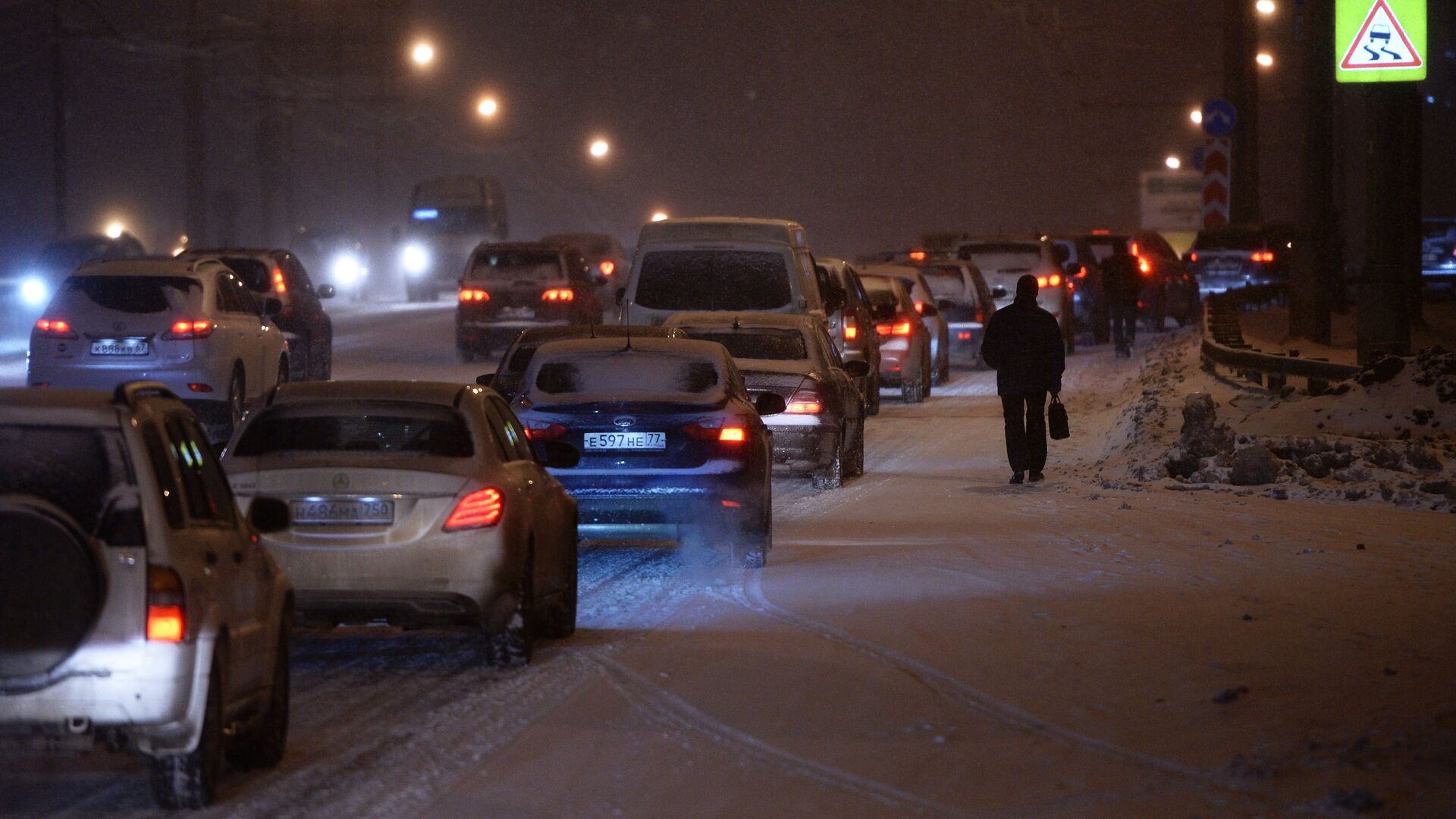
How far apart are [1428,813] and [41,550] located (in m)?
4.15

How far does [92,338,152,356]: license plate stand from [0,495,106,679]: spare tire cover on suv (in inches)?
539

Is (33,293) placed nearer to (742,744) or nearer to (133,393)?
(742,744)

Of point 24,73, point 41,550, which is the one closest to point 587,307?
point 41,550

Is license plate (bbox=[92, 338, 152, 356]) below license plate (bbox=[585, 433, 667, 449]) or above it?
above

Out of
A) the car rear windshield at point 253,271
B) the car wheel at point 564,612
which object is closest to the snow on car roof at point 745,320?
the car wheel at point 564,612

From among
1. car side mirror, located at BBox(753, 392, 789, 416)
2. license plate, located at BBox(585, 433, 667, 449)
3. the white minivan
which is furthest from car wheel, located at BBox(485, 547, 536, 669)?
the white minivan

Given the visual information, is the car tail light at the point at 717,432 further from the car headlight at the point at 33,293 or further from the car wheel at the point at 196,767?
the car headlight at the point at 33,293

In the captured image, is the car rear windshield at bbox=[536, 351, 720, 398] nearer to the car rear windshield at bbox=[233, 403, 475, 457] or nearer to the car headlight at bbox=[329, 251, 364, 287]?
the car rear windshield at bbox=[233, 403, 475, 457]

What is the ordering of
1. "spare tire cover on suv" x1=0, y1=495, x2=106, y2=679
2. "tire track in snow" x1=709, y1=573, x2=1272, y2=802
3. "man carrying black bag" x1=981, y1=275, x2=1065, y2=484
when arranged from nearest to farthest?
"spare tire cover on suv" x1=0, y1=495, x2=106, y2=679 < "tire track in snow" x1=709, y1=573, x2=1272, y2=802 < "man carrying black bag" x1=981, y1=275, x2=1065, y2=484

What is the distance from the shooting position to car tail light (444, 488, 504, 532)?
8883 millimetres

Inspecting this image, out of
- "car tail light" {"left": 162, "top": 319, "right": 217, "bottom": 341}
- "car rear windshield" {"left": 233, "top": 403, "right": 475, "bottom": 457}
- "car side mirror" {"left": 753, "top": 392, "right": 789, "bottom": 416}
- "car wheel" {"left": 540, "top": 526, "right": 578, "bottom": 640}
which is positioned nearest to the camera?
"car rear windshield" {"left": 233, "top": 403, "right": 475, "bottom": 457}

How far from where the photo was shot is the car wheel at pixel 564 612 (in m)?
9.92

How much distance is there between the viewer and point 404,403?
9438 mm

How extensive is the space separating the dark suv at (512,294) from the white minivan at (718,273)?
11256 millimetres
